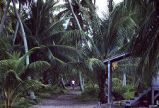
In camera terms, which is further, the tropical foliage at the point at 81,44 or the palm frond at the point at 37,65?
the palm frond at the point at 37,65

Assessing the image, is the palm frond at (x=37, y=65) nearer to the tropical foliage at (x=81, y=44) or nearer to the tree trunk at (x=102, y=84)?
the tropical foliage at (x=81, y=44)

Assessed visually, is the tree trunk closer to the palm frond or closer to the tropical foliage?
the tropical foliage

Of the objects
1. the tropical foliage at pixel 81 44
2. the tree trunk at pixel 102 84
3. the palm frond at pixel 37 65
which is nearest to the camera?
the tropical foliage at pixel 81 44

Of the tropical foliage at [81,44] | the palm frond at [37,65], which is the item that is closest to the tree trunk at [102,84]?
the tropical foliage at [81,44]

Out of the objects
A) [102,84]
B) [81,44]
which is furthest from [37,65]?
[81,44]

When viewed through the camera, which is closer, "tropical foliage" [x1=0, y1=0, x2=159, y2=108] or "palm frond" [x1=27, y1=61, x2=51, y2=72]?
"tropical foliage" [x1=0, y1=0, x2=159, y2=108]

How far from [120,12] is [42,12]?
54.9 feet

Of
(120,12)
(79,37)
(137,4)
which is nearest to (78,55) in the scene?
(79,37)

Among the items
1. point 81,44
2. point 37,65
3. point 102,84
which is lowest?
point 102,84

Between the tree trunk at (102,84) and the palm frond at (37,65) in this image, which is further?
the tree trunk at (102,84)

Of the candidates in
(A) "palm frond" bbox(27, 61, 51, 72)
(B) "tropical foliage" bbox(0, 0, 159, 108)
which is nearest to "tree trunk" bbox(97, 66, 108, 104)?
(B) "tropical foliage" bbox(0, 0, 159, 108)

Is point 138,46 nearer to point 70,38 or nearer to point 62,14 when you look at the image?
point 70,38

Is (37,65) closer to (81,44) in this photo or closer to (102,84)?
(102,84)

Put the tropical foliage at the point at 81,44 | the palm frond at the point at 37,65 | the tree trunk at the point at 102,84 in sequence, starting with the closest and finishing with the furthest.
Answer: the tropical foliage at the point at 81,44, the palm frond at the point at 37,65, the tree trunk at the point at 102,84
